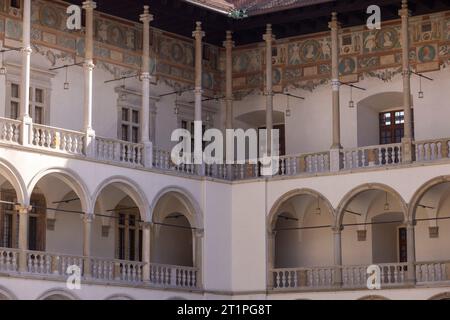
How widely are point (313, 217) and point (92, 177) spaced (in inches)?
245

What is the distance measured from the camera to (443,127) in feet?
85.9

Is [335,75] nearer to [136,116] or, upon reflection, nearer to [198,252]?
[136,116]

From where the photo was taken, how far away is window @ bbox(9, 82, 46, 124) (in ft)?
80.1

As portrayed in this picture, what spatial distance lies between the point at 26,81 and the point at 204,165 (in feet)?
18.0

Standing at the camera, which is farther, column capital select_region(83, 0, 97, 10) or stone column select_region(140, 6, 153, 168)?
stone column select_region(140, 6, 153, 168)

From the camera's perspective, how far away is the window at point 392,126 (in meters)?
27.6

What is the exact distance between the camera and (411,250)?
25.1 m

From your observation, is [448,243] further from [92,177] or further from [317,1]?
[92,177]

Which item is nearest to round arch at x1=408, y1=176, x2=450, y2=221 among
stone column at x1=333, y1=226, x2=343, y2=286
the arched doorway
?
stone column at x1=333, y1=226, x2=343, y2=286

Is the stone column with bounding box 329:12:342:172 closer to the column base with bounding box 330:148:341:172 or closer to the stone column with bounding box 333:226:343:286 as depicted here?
the column base with bounding box 330:148:341:172

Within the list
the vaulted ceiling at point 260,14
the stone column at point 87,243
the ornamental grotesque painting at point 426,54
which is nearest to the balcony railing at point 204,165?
the stone column at point 87,243

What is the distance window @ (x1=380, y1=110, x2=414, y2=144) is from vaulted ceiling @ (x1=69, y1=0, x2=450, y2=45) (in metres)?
2.31

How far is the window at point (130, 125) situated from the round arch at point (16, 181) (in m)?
4.39
